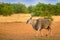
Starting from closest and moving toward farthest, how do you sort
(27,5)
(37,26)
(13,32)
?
(37,26)
(13,32)
(27,5)

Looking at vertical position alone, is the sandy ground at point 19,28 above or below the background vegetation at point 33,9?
below

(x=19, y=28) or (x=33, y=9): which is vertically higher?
(x=33, y=9)

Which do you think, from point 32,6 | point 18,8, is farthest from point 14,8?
point 32,6

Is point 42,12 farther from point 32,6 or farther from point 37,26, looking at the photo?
point 37,26

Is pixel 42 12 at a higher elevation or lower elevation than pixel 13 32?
higher

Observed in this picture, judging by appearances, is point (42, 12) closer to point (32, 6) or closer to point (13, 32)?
point (32, 6)

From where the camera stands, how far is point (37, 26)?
12.2 metres

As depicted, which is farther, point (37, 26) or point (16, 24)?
point (16, 24)

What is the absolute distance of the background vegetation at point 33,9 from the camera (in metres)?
14.8

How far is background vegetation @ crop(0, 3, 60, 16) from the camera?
14758mm

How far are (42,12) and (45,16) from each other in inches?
11.4

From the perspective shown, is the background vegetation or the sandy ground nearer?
the sandy ground

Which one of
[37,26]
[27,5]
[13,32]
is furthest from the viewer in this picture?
[27,5]

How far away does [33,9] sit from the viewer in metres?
14.8
